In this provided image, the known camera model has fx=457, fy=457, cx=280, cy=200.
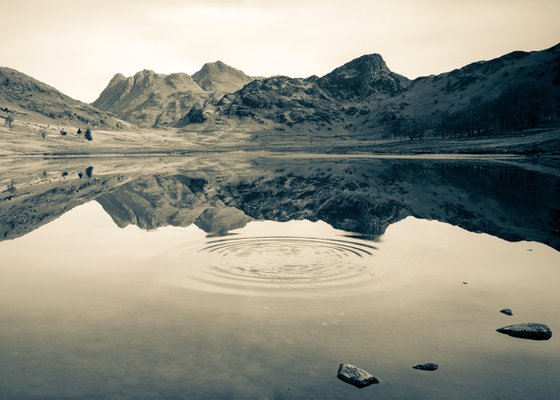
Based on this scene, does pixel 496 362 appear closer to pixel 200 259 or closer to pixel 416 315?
pixel 416 315

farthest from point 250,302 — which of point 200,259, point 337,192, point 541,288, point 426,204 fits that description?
point 337,192

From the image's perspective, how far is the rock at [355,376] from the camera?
1038cm

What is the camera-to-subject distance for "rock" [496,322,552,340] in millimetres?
13134

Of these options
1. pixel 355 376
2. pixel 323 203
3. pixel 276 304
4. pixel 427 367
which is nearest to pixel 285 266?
pixel 276 304

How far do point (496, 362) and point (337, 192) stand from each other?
4006 centimetres

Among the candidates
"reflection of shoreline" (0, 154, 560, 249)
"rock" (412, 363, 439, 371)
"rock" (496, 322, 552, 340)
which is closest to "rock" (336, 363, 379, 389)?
"rock" (412, 363, 439, 371)

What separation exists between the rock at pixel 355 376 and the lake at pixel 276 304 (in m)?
0.27

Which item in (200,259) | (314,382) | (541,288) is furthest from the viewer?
(200,259)

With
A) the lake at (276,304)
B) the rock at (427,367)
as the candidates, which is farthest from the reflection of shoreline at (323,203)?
the rock at (427,367)

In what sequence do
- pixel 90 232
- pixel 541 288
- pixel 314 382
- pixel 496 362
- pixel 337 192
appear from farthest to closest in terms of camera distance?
pixel 337 192 → pixel 90 232 → pixel 541 288 → pixel 496 362 → pixel 314 382

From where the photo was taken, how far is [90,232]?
3120 cm

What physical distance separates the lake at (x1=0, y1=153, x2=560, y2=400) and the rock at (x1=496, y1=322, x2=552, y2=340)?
313mm

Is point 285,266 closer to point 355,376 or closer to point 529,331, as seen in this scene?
point 529,331

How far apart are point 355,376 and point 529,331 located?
6.14m
